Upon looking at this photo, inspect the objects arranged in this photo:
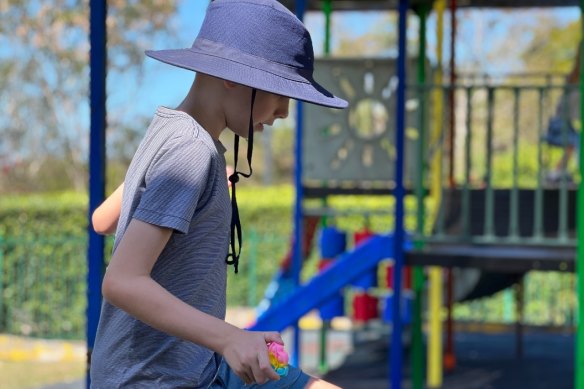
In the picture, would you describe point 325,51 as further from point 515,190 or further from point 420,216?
point 515,190

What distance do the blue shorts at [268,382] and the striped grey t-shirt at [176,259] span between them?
77 mm

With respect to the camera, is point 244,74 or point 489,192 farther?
point 489,192

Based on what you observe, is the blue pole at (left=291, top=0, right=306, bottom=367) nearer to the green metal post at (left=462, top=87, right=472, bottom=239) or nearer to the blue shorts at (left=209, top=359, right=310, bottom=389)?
the green metal post at (left=462, top=87, right=472, bottom=239)

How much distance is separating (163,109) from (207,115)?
87mm

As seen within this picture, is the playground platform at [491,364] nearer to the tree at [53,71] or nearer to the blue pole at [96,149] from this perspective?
the blue pole at [96,149]

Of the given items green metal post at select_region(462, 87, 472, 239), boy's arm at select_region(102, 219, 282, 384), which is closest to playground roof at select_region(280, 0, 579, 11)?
green metal post at select_region(462, 87, 472, 239)

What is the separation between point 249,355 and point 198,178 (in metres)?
0.32

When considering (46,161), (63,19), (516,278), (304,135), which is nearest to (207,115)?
(304,135)

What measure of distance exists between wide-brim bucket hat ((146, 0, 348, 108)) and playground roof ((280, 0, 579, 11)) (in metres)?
3.94

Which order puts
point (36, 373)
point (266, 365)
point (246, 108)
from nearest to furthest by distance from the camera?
point (266, 365)
point (246, 108)
point (36, 373)

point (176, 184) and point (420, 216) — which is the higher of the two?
point (176, 184)

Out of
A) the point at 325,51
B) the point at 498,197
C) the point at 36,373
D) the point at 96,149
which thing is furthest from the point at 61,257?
the point at 96,149

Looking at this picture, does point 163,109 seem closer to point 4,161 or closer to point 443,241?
point 443,241

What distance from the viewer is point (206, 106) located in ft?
5.74
